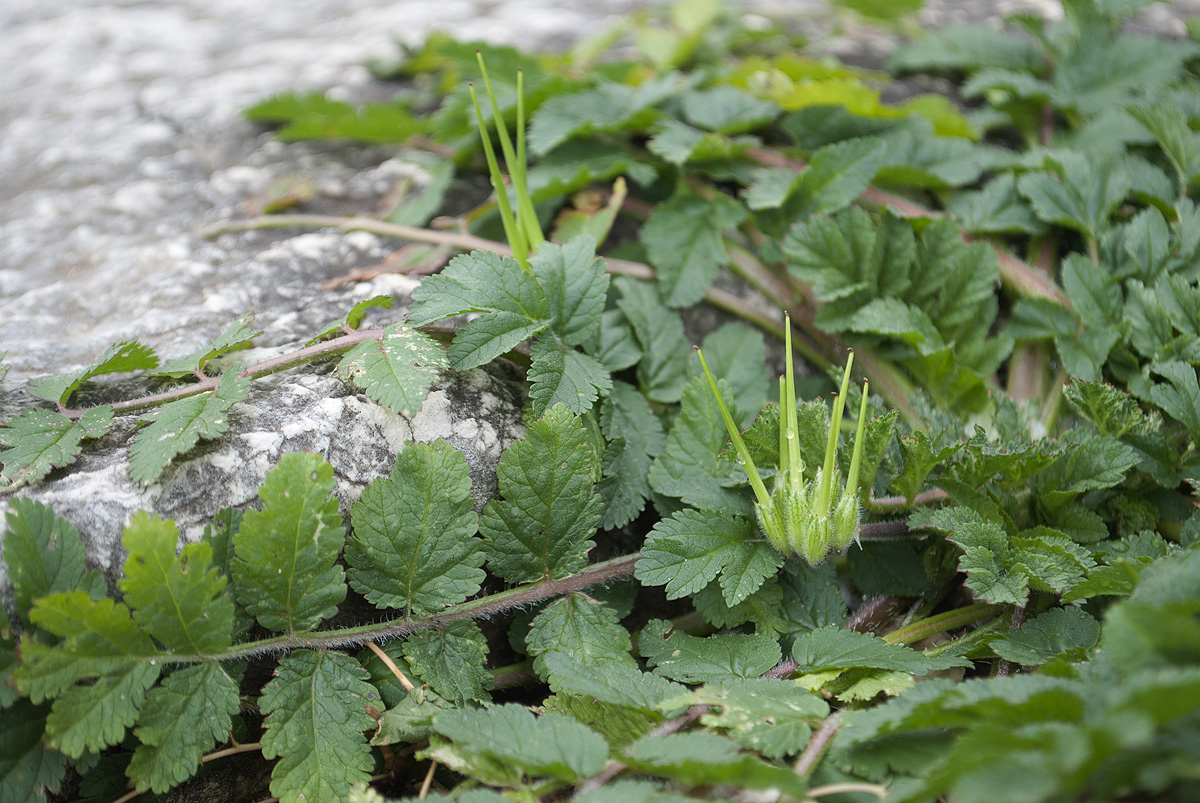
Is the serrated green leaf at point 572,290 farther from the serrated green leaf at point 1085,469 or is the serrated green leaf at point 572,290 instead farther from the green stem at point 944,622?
the serrated green leaf at point 1085,469

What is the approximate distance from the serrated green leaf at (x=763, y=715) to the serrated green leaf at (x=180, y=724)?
0.90 m

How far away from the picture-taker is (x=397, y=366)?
5.93 ft

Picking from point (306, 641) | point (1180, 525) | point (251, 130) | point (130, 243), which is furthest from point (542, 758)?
point (251, 130)

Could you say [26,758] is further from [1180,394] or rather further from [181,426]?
[1180,394]

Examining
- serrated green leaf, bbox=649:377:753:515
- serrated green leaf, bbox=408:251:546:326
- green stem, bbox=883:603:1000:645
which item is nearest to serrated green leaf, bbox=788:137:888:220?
serrated green leaf, bbox=649:377:753:515

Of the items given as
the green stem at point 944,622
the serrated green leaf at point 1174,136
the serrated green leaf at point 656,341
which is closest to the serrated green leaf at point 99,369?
the serrated green leaf at point 656,341

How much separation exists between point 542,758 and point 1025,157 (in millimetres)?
2449

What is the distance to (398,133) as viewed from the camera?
3.03 meters

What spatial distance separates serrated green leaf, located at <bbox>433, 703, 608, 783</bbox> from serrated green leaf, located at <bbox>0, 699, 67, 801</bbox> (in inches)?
30.7

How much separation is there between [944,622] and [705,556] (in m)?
0.65

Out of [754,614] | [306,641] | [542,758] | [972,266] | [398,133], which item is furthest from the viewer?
[398,133]

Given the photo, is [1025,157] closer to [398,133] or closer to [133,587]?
[398,133]

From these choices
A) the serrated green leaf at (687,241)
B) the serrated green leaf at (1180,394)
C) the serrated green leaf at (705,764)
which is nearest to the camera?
the serrated green leaf at (705,764)

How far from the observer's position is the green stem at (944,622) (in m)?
1.89
